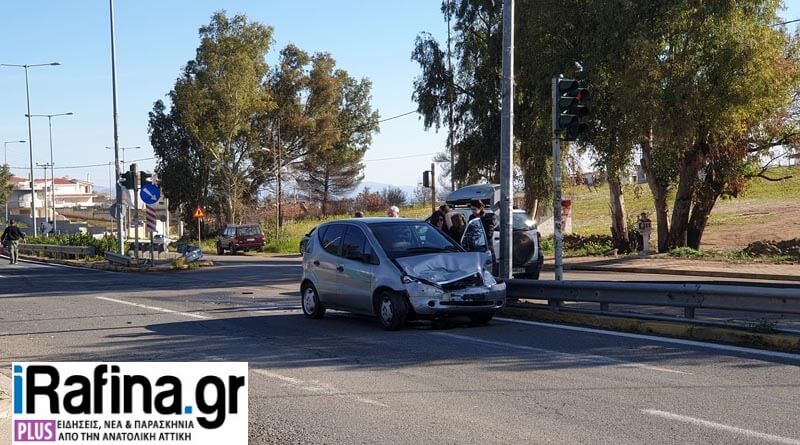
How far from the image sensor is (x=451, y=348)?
36.1 ft

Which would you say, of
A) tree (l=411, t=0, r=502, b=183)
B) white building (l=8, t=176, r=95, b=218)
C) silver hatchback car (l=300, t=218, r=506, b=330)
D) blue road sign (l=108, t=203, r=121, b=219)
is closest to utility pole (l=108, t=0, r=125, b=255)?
blue road sign (l=108, t=203, r=121, b=219)

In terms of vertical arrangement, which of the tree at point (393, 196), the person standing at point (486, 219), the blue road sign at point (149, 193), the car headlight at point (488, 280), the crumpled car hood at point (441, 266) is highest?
the tree at point (393, 196)

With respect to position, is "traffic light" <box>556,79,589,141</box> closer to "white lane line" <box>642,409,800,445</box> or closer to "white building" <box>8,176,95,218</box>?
"white lane line" <box>642,409,800,445</box>

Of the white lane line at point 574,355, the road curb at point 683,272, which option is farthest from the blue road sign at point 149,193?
the white lane line at point 574,355

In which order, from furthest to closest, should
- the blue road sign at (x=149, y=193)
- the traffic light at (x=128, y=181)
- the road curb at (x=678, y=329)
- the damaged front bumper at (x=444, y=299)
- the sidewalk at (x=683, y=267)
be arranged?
the traffic light at (x=128, y=181) < the blue road sign at (x=149, y=193) < the sidewalk at (x=683, y=267) < the damaged front bumper at (x=444, y=299) < the road curb at (x=678, y=329)

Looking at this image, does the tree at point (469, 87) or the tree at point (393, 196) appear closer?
the tree at point (469, 87)

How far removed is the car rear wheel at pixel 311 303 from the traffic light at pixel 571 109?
4.58 meters

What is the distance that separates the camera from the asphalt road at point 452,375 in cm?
709

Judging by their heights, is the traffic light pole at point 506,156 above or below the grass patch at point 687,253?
above

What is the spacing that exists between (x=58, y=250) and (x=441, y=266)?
104ft

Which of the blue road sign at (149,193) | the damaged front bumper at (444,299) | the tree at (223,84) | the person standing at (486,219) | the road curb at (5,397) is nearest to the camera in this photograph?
the road curb at (5,397)

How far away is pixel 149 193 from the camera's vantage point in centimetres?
2809

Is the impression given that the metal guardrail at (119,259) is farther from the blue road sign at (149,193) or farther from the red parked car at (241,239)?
the red parked car at (241,239)

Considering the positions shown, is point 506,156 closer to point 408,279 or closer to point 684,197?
point 408,279
